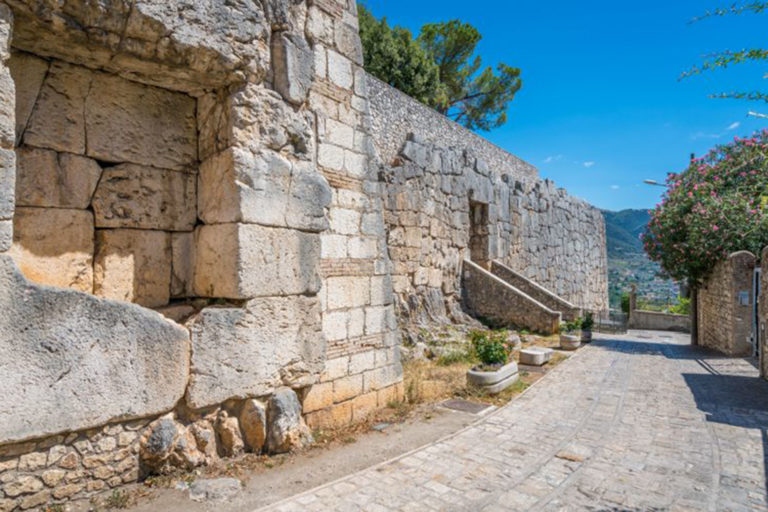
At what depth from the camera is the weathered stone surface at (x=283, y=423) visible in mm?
4391

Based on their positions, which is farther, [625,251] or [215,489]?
[625,251]

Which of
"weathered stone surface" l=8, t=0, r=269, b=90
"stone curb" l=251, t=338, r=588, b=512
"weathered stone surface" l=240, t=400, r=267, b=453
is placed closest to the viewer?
"weathered stone surface" l=8, t=0, r=269, b=90

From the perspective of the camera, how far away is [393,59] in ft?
59.7

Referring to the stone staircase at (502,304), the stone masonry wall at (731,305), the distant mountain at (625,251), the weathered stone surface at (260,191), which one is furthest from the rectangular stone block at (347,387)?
the distant mountain at (625,251)

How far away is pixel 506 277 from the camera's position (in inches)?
594

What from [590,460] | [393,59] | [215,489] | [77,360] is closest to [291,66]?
[77,360]

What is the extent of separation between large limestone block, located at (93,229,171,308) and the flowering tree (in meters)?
12.4

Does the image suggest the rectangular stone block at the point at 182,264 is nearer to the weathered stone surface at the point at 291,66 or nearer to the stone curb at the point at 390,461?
the weathered stone surface at the point at 291,66

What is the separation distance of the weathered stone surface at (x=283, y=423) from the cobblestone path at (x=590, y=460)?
76cm

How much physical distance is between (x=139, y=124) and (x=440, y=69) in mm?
20439

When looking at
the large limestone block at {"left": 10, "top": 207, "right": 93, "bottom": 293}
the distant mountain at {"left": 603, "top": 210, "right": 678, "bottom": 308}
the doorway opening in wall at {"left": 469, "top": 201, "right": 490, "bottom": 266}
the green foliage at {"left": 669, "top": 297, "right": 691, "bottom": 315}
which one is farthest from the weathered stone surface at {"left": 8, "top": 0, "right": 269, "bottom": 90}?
the distant mountain at {"left": 603, "top": 210, "right": 678, "bottom": 308}

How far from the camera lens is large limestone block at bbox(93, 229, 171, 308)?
3.99m

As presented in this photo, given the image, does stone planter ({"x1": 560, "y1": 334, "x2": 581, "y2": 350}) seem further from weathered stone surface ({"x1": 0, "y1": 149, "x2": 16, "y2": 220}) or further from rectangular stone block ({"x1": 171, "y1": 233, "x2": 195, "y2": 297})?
weathered stone surface ({"x1": 0, "y1": 149, "x2": 16, "y2": 220})

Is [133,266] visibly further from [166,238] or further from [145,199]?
[145,199]
